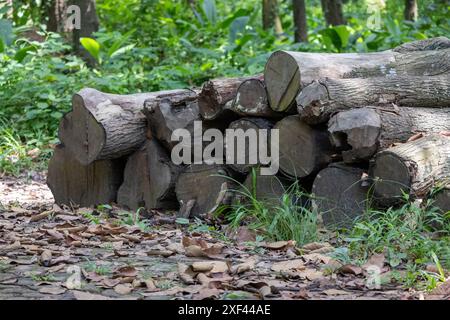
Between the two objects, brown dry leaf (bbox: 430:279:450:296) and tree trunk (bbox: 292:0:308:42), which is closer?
brown dry leaf (bbox: 430:279:450:296)

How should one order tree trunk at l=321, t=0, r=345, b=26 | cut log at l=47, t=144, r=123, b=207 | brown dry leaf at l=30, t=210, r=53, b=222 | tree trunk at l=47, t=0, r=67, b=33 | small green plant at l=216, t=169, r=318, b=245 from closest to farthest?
small green plant at l=216, t=169, r=318, b=245
brown dry leaf at l=30, t=210, r=53, b=222
cut log at l=47, t=144, r=123, b=207
tree trunk at l=47, t=0, r=67, b=33
tree trunk at l=321, t=0, r=345, b=26

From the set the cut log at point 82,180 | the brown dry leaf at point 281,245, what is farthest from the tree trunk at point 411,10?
the brown dry leaf at point 281,245

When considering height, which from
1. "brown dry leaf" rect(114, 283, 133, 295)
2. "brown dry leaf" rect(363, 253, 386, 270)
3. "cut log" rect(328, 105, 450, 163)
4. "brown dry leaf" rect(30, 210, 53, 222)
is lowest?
"brown dry leaf" rect(30, 210, 53, 222)

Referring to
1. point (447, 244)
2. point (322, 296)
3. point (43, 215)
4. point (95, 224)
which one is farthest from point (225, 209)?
point (322, 296)

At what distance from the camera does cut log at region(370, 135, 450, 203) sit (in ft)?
16.0

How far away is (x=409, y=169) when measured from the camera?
4.87 metres

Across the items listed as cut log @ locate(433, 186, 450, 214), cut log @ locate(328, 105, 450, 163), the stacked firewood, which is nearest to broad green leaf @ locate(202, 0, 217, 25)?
the stacked firewood

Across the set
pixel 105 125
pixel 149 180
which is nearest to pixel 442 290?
pixel 149 180

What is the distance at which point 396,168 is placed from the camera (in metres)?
4.93

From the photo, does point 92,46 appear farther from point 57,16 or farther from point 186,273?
point 186,273

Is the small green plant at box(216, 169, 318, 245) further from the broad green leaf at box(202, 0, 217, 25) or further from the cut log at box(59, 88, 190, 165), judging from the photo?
the broad green leaf at box(202, 0, 217, 25)

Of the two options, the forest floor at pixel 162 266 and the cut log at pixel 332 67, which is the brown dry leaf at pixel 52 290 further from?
the cut log at pixel 332 67

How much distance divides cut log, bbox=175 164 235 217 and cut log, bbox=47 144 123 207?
0.76 metres
